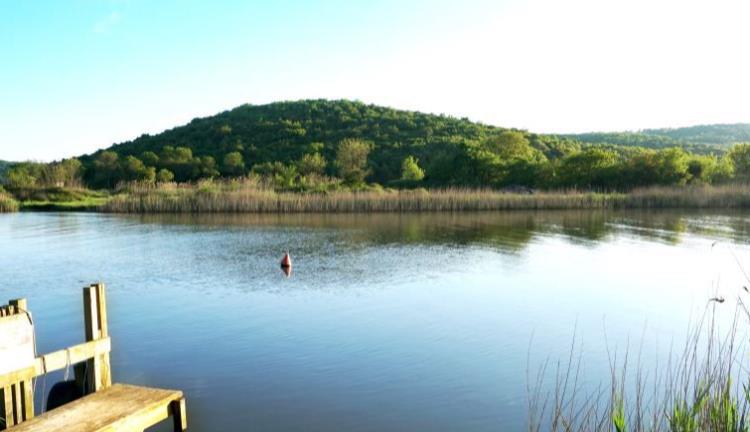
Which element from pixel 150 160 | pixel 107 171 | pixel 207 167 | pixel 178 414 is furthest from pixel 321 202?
pixel 150 160

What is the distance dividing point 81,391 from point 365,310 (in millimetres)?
5370

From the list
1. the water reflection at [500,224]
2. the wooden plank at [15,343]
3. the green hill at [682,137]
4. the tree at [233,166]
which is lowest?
the water reflection at [500,224]

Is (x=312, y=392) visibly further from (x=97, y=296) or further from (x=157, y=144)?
(x=157, y=144)

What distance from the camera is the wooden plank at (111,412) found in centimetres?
499

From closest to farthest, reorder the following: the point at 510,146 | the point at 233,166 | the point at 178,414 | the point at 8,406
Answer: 1. the point at 8,406
2. the point at 178,414
3. the point at 510,146
4. the point at 233,166

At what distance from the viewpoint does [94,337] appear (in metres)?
6.04

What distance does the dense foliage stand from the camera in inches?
1655

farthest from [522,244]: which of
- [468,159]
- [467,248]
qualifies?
[468,159]

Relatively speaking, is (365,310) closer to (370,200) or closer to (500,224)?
(500,224)

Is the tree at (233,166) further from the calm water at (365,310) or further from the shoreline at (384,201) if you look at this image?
the calm water at (365,310)

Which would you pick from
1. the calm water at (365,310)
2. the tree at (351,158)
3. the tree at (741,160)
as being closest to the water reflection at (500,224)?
the calm water at (365,310)

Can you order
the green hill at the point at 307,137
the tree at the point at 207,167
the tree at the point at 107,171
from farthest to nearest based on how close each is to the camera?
the green hill at the point at 307,137
the tree at the point at 207,167
the tree at the point at 107,171

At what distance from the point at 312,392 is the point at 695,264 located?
12.0m

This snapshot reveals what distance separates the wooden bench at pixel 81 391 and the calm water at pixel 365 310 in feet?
2.25
